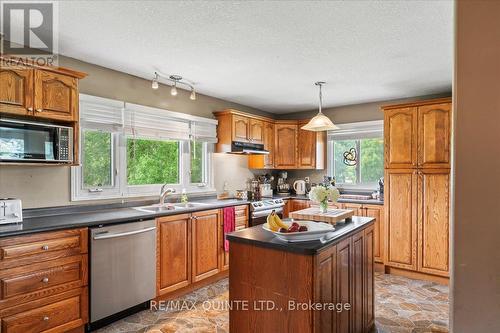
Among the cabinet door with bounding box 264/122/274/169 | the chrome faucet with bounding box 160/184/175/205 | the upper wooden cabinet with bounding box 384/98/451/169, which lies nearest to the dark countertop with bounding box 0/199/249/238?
the chrome faucet with bounding box 160/184/175/205

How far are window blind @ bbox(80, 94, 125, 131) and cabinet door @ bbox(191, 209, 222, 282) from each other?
52.3 inches

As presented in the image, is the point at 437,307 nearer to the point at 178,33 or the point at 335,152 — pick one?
the point at 335,152

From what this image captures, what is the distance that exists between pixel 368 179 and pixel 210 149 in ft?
8.46

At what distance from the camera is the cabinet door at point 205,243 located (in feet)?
11.1

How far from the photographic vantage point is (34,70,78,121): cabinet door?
8.09ft

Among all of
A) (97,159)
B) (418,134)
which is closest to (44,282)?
(97,159)

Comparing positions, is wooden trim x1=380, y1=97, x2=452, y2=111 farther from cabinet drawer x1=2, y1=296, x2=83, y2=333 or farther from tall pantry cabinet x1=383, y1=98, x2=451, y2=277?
cabinet drawer x1=2, y1=296, x2=83, y2=333

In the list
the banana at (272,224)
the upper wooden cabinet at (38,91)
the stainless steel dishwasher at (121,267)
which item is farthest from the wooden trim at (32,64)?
the banana at (272,224)

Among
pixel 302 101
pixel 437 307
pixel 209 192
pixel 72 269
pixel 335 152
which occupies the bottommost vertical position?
pixel 437 307

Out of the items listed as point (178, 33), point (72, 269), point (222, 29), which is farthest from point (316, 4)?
point (72, 269)

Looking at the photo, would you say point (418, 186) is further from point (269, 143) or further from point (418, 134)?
point (269, 143)

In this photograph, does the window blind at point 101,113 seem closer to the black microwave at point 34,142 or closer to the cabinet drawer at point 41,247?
the black microwave at point 34,142

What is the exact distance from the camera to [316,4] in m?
1.95

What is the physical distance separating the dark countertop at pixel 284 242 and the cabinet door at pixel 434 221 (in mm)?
1869
